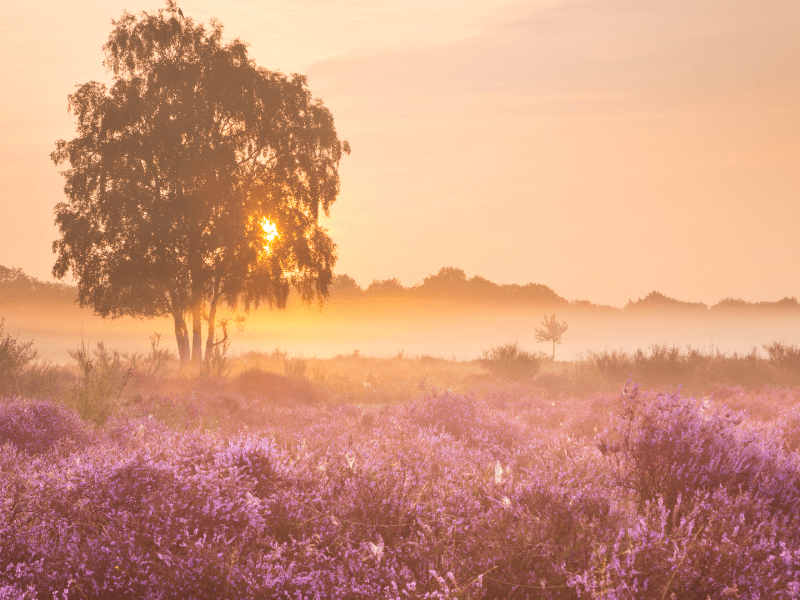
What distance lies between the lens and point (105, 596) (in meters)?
2.92

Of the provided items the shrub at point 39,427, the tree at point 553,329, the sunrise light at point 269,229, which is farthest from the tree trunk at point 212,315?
the shrub at point 39,427

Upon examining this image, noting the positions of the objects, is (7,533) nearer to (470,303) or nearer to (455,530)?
(455,530)

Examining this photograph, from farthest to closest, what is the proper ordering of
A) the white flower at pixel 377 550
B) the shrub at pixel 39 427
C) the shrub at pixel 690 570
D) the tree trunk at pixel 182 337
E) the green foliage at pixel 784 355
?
the tree trunk at pixel 182 337 < the green foliage at pixel 784 355 < the shrub at pixel 39 427 < the white flower at pixel 377 550 < the shrub at pixel 690 570

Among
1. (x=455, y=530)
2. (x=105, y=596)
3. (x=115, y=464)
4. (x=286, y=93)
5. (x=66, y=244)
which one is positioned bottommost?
(x=105, y=596)

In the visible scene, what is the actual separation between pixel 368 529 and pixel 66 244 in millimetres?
22409

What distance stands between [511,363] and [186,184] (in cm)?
1378

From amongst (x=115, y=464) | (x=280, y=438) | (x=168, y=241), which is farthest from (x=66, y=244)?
(x=115, y=464)

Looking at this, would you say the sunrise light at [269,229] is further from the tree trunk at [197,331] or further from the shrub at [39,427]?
the shrub at [39,427]

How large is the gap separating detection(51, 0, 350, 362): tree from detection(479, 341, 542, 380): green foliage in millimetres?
7655

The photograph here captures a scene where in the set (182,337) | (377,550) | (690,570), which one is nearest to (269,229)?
→ (182,337)

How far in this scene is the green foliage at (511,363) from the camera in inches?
811

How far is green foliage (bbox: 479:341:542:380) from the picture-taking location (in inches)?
811

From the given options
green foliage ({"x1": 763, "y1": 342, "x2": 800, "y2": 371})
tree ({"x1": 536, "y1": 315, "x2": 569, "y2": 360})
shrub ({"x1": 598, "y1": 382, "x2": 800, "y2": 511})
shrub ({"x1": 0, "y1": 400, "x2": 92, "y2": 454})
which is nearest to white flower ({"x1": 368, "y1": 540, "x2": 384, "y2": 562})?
shrub ({"x1": 598, "y1": 382, "x2": 800, "y2": 511})

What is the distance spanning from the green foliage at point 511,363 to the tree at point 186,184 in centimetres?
765
